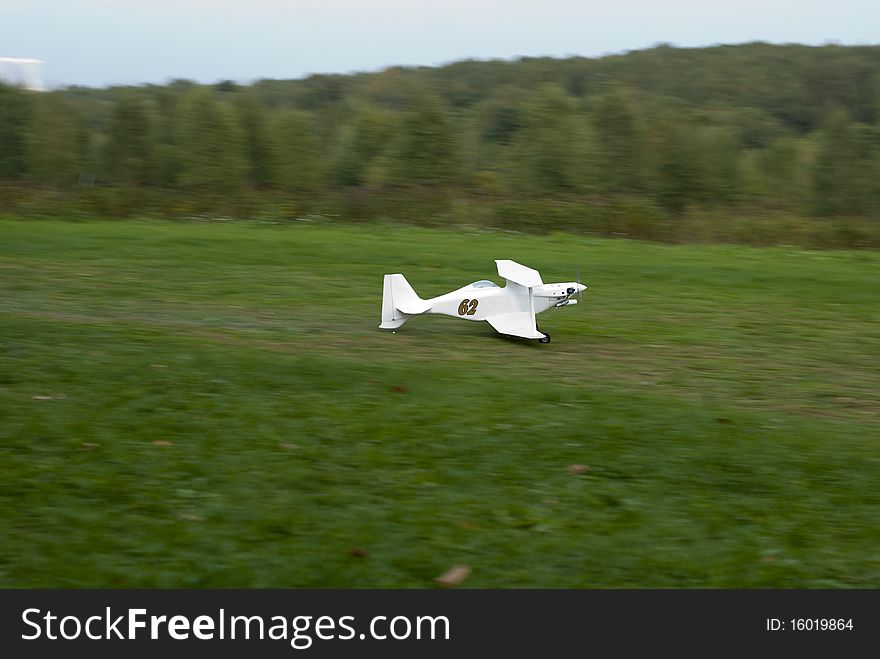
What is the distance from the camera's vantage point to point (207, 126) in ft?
139

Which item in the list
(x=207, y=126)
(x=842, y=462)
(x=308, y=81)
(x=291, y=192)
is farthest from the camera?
(x=308, y=81)

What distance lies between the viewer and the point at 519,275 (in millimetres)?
14195

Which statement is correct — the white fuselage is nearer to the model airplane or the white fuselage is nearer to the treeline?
the model airplane

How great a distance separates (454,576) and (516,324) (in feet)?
26.0

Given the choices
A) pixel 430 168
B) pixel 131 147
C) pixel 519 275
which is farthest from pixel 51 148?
pixel 519 275

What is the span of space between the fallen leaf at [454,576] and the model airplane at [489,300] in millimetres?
7886

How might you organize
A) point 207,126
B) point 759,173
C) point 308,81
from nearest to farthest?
point 207,126, point 759,173, point 308,81

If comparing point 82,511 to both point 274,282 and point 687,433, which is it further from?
point 274,282

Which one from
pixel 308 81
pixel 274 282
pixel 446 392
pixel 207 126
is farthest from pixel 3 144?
pixel 308 81

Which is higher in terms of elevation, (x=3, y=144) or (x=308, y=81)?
(x=308, y=81)

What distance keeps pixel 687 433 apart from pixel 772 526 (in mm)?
1893

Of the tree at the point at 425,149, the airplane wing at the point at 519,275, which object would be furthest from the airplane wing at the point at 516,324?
the tree at the point at 425,149

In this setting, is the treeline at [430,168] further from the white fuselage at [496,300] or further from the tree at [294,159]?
the white fuselage at [496,300]

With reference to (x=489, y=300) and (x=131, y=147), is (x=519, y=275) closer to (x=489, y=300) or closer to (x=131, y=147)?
(x=489, y=300)
